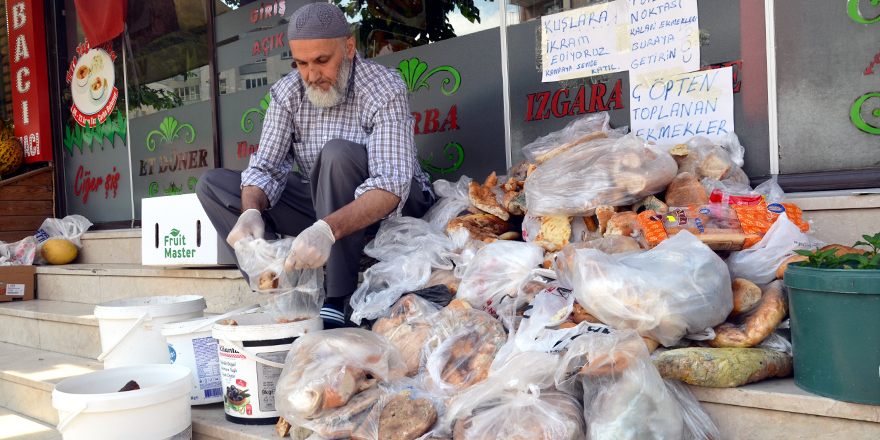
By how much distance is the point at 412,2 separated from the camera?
3.46m

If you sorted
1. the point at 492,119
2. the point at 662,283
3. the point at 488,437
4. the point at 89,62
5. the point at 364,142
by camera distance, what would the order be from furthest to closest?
the point at 89,62 < the point at 492,119 < the point at 364,142 < the point at 662,283 < the point at 488,437

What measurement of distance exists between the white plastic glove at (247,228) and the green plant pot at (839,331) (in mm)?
1706

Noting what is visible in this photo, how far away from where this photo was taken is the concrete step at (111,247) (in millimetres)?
4285

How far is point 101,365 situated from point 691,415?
263cm

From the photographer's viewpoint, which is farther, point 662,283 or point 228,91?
point 228,91

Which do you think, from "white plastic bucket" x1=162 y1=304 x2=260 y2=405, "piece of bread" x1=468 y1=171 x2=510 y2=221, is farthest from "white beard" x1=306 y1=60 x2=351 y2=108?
"white plastic bucket" x1=162 y1=304 x2=260 y2=405

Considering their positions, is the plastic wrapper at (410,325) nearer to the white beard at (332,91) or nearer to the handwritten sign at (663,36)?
the white beard at (332,91)

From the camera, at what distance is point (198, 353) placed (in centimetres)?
201

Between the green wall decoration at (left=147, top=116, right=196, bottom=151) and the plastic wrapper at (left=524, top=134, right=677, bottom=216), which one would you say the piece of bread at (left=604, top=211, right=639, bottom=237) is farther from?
the green wall decoration at (left=147, top=116, right=196, bottom=151)

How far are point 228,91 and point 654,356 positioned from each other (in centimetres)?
367

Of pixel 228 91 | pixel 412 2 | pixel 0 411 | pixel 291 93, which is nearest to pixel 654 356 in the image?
pixel 291 93

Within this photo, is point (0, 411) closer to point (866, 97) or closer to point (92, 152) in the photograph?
point (92, 152)

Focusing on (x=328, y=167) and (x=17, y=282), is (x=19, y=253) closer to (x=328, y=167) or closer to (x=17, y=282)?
(x=17, y=282)

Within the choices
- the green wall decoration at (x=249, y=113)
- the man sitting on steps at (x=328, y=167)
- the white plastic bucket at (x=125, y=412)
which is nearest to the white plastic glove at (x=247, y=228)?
the man sitting on steps at (x=328, y=167)
